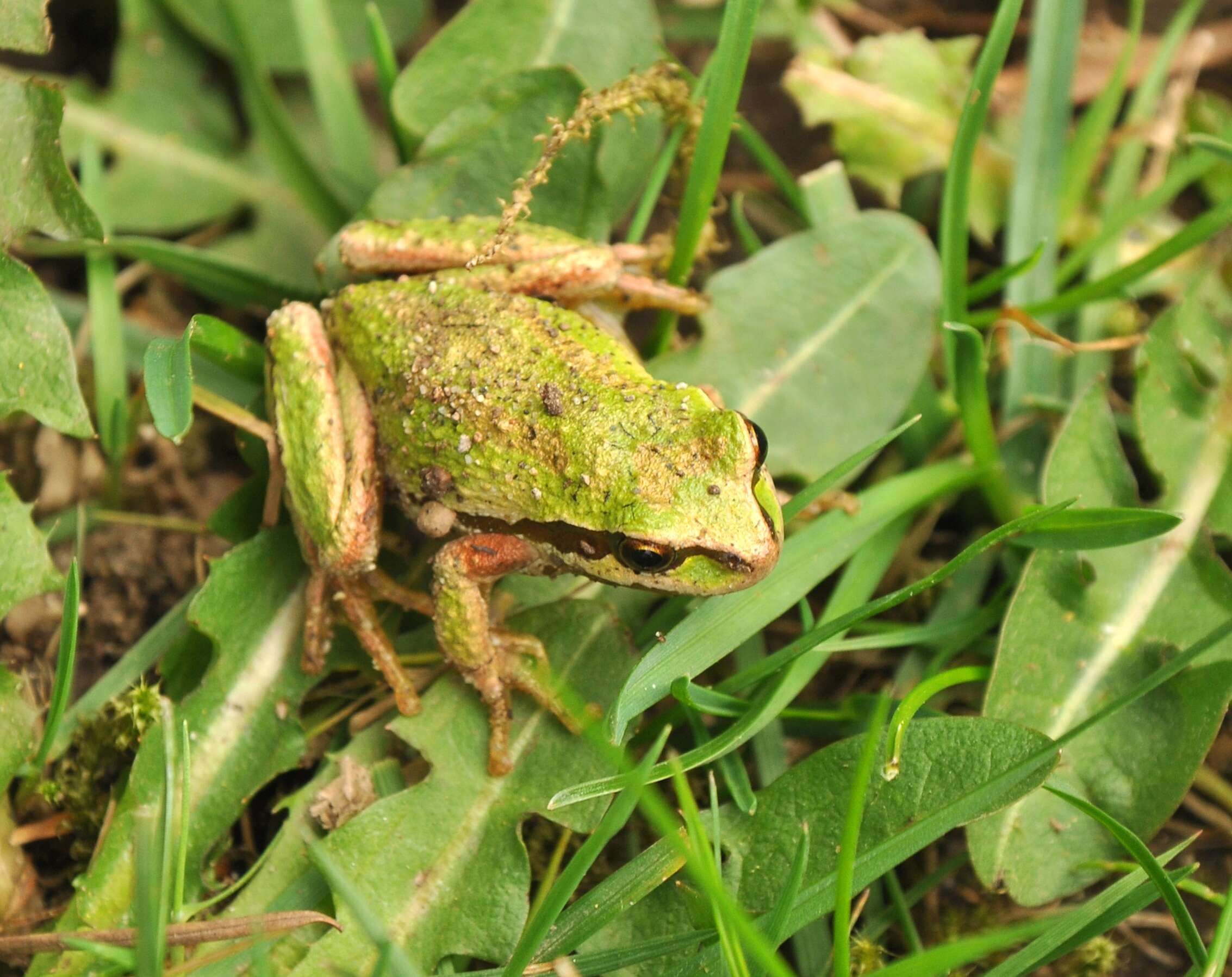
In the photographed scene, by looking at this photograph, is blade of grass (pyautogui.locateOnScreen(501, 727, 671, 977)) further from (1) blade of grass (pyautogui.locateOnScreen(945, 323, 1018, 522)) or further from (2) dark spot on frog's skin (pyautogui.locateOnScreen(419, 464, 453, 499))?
(1) blade of grass (pyautogui.locateOnScreen(945, 323, 1018, 522))

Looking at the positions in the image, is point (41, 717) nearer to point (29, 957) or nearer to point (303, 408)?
point (29, 957)

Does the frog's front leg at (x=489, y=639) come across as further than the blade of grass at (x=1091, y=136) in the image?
No

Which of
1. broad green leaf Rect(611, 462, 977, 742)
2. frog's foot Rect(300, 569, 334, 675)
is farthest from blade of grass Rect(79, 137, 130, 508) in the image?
broad green leaf Rect(611, 462, 977, 742)

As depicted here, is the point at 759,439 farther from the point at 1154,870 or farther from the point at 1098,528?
the point at 1154,870

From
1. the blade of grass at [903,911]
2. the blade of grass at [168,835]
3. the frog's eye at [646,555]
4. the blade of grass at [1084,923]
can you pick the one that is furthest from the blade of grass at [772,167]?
the blade of grass at [168,835]

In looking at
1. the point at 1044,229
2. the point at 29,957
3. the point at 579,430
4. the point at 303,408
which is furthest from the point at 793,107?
the point at 29,957


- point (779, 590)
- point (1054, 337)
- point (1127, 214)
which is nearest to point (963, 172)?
point (1054, 337)

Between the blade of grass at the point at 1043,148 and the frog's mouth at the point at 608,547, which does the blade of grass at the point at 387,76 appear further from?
the blade of grass at the point at 1043,148
